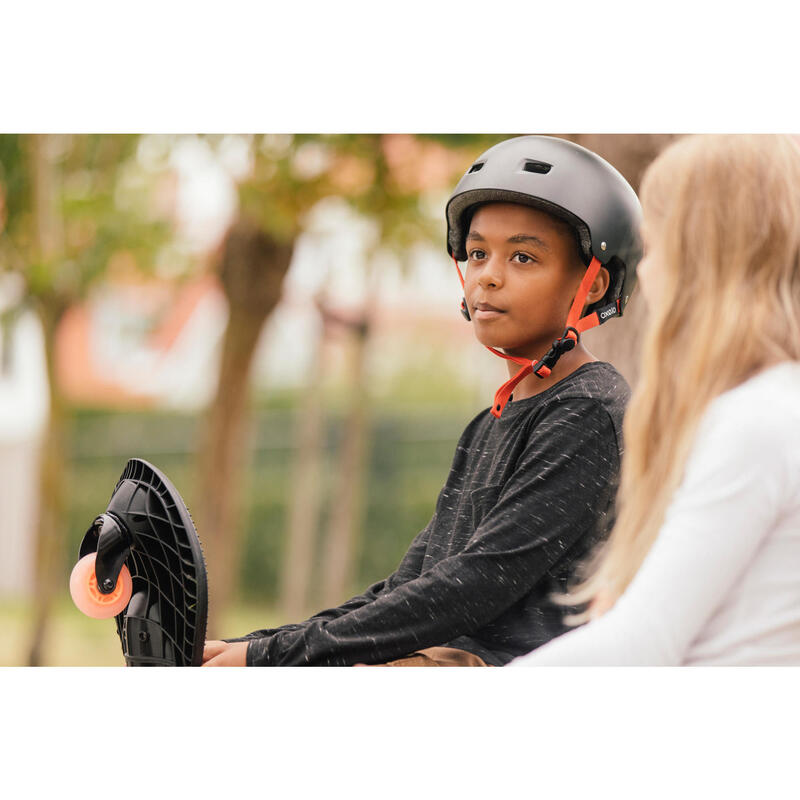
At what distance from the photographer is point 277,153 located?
5.52 m

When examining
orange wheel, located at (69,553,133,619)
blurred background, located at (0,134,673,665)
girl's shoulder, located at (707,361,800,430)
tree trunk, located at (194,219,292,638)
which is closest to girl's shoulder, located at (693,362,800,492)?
girl's shoulder, located at (707,361,800,430)

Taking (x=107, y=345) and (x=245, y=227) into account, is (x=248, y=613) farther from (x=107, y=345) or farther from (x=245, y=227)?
(x=245, y=227)

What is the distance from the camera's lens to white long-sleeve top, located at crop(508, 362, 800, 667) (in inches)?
55.4

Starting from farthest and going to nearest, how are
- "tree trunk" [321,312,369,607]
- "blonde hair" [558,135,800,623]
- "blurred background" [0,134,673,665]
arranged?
"tree trunk" [321,312,369,607] < "blurred background" [0,134,673,665] < "blonde hair" [558,135,800,623]

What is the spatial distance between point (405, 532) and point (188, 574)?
9.13 metres

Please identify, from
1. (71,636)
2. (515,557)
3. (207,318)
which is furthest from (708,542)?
(207,318)

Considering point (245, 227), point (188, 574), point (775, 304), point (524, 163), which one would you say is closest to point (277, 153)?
point (245, 227)

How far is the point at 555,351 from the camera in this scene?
2209mm

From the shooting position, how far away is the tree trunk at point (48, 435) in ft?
19.6

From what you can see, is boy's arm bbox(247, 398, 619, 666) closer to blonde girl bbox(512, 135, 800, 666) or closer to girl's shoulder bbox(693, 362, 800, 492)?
blonde girl bbox(512, 135, 800, 666)

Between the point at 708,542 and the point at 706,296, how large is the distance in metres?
0.43

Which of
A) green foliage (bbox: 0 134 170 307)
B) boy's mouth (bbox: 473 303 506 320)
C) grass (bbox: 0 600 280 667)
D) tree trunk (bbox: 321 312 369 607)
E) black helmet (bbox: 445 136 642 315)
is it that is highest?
green foliage (bbox: 0 134 170 307)

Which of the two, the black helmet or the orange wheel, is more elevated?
the black helmet

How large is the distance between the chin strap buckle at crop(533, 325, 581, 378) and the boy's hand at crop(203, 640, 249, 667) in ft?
2.76
